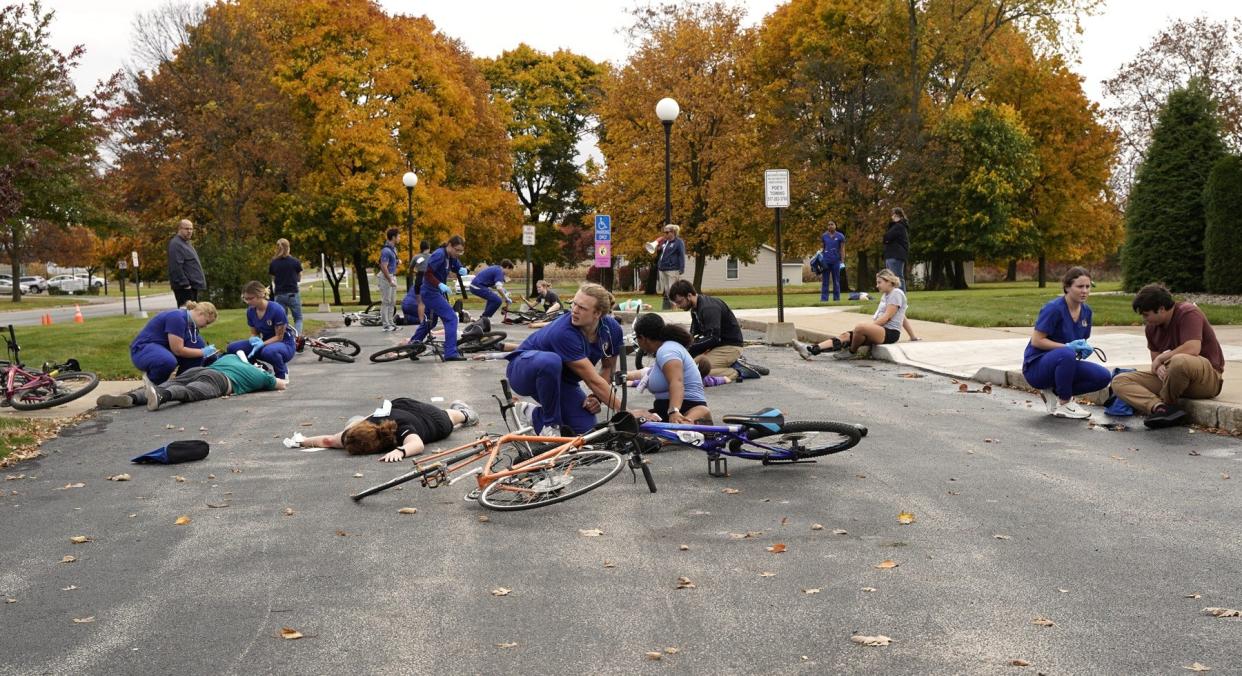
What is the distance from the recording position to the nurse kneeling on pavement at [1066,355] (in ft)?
33.2

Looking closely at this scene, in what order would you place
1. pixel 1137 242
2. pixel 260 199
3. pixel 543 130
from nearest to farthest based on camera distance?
pixel 1137 242 < pixel 260 199 < pixel 543 130

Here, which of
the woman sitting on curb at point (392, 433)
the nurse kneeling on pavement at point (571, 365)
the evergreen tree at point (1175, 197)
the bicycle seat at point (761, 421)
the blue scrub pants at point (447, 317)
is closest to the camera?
the bicycle seat at point (761, 421)

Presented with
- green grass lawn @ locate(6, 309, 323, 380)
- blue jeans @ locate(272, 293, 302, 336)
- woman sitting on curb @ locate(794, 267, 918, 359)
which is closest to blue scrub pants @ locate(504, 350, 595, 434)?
woman sitting on curb @ locate(794, 267, 918, 359)

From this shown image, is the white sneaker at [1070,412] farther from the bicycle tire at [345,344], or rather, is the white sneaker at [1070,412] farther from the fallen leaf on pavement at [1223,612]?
the bicycle tire at [345,344]

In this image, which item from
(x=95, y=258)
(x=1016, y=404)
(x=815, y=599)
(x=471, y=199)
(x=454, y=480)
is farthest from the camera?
(x=95, y=258)

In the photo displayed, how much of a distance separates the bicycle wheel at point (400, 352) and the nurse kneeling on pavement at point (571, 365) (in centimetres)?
858

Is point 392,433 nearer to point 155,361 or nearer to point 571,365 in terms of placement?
point 571,365

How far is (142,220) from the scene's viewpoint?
142 feet

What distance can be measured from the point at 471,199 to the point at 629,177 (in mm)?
6724

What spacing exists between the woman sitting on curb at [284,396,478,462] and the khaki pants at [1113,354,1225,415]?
5842 mm

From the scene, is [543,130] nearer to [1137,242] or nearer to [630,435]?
[1137,242]

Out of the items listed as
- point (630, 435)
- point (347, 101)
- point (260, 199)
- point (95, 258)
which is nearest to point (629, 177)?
point (347, 101)

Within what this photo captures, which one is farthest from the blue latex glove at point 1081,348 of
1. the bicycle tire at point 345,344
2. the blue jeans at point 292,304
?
the blue jeans at point 292,304

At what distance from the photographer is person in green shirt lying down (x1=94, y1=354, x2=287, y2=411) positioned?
39.0ft
